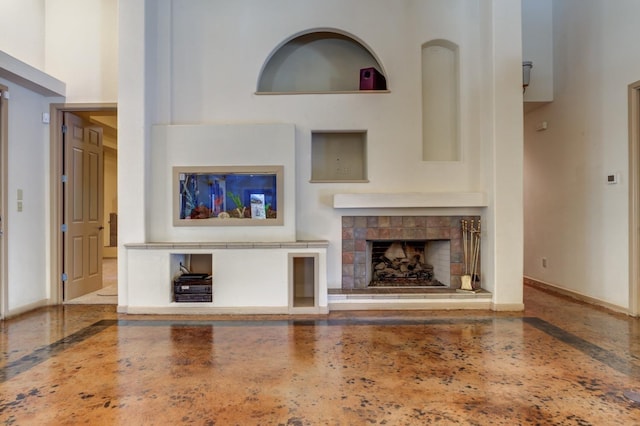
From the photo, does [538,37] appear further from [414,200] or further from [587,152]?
[414,200]

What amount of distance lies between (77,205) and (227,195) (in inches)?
82.3

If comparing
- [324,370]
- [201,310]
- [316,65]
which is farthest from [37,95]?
[324,370]

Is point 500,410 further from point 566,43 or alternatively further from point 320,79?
point 566,43

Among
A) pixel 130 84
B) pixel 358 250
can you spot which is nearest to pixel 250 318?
pixel 358 250

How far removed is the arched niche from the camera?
190 inches

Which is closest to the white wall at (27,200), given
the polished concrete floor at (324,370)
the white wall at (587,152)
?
the polished concrete floor at (324,370)

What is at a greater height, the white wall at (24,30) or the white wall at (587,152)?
the white wall at (24,30)

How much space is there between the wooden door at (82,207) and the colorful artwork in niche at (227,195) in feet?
5.18

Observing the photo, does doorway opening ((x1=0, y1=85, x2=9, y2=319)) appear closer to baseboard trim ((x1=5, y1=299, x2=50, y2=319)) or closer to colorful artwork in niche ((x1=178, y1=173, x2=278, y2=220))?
baseboard trim ((x1=5, y1=299, x2=50, y2=319))

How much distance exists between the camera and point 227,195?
4312 mm

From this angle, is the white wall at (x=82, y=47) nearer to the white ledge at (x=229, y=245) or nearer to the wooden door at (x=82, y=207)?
the wooden door at (x=82, y=207)

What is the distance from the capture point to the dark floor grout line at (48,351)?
2557mm

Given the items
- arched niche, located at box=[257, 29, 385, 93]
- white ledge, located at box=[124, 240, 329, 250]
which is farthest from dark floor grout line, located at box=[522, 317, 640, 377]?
arched niche, located at box=[257, 29, 385, 93]

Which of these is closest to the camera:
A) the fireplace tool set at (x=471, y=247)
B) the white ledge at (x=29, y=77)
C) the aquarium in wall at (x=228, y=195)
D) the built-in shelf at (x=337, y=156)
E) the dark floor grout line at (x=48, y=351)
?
the dark floor grout line at (x=48, y=351)
